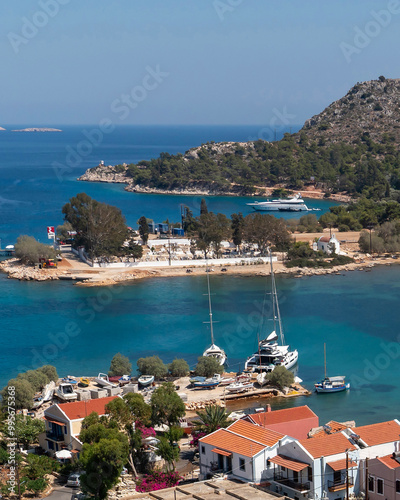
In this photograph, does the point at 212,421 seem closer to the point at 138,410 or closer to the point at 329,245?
the point at 138,410

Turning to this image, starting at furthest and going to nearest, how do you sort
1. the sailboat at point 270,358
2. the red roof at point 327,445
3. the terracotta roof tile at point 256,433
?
the sailboat at point 270,358, the terracotta roof tile at point 256,433, the red roof at point 327,445

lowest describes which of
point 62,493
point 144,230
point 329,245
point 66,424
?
point 62,493

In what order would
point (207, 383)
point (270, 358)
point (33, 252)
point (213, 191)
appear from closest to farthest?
point (207, 383), point (270, 358), point (33, 252), point (213, 191)

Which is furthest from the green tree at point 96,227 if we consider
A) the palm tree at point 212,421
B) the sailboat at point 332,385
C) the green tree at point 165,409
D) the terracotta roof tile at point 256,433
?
the terracotta roof tile at point 256,433

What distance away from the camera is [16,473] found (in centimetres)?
1619

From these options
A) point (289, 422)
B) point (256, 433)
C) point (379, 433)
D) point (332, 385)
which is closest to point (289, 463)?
point (256, 433)

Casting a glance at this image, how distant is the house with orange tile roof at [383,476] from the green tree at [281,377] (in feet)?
32.8

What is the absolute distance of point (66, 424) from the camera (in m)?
18.2

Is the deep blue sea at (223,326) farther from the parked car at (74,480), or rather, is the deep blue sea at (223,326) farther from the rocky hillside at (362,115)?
the rocky hillside at (362,115)

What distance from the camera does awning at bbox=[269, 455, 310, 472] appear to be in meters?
14.4

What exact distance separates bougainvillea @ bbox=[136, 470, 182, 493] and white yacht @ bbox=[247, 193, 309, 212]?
181 ft

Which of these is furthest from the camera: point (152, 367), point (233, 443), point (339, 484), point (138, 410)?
point (152, 367)

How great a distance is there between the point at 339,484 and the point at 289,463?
94 centimetres

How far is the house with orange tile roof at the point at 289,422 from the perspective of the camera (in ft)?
56.0
